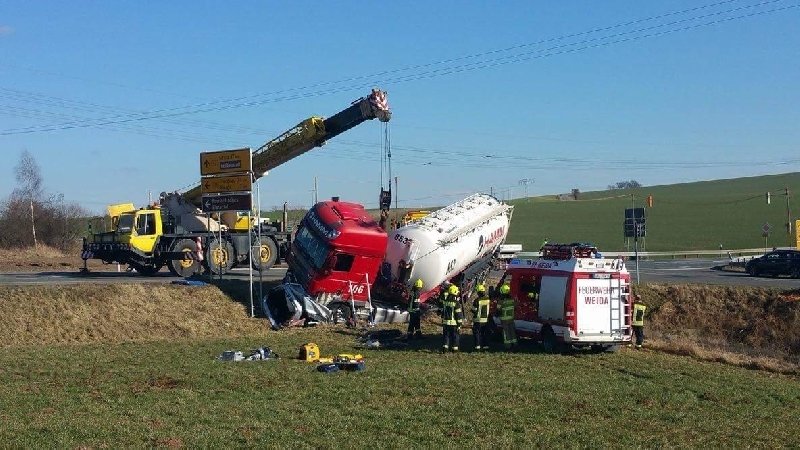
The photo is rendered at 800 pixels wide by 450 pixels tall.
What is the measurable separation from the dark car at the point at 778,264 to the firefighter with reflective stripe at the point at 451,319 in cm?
2883

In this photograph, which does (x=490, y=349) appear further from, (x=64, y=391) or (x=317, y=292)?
(x=64, y=391)

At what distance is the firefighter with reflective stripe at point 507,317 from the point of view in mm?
20750

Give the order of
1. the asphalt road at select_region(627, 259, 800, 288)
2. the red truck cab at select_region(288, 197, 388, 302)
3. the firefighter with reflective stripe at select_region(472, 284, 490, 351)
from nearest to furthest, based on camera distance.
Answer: the firefighter with reflective stripe at select_region(472, 284, 490, 351) → the red truck cab at select_region(288, 197, 388, 302) → the asphalt road at select_region(627, 259, 800, 288)

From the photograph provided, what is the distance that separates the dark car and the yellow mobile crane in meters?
24.3

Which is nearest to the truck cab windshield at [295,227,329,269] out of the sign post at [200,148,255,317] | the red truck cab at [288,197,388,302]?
the red truck cab at [288,197,388,302]

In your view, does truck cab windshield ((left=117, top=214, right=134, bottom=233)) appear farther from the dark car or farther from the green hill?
the green hill

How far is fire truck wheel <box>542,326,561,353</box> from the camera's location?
20.1 m

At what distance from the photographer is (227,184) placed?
2656cm

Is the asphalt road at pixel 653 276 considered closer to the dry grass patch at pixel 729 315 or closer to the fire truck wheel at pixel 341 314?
the dry grass patch at pixel 729 315

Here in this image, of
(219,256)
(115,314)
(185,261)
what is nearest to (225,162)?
(115,314)

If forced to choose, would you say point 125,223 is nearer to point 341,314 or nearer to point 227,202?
point 227,202

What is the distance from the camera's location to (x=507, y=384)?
15.5 m

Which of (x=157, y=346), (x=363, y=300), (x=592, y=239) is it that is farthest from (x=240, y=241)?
(x=592, y=239)

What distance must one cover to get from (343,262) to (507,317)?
19.3 ft
